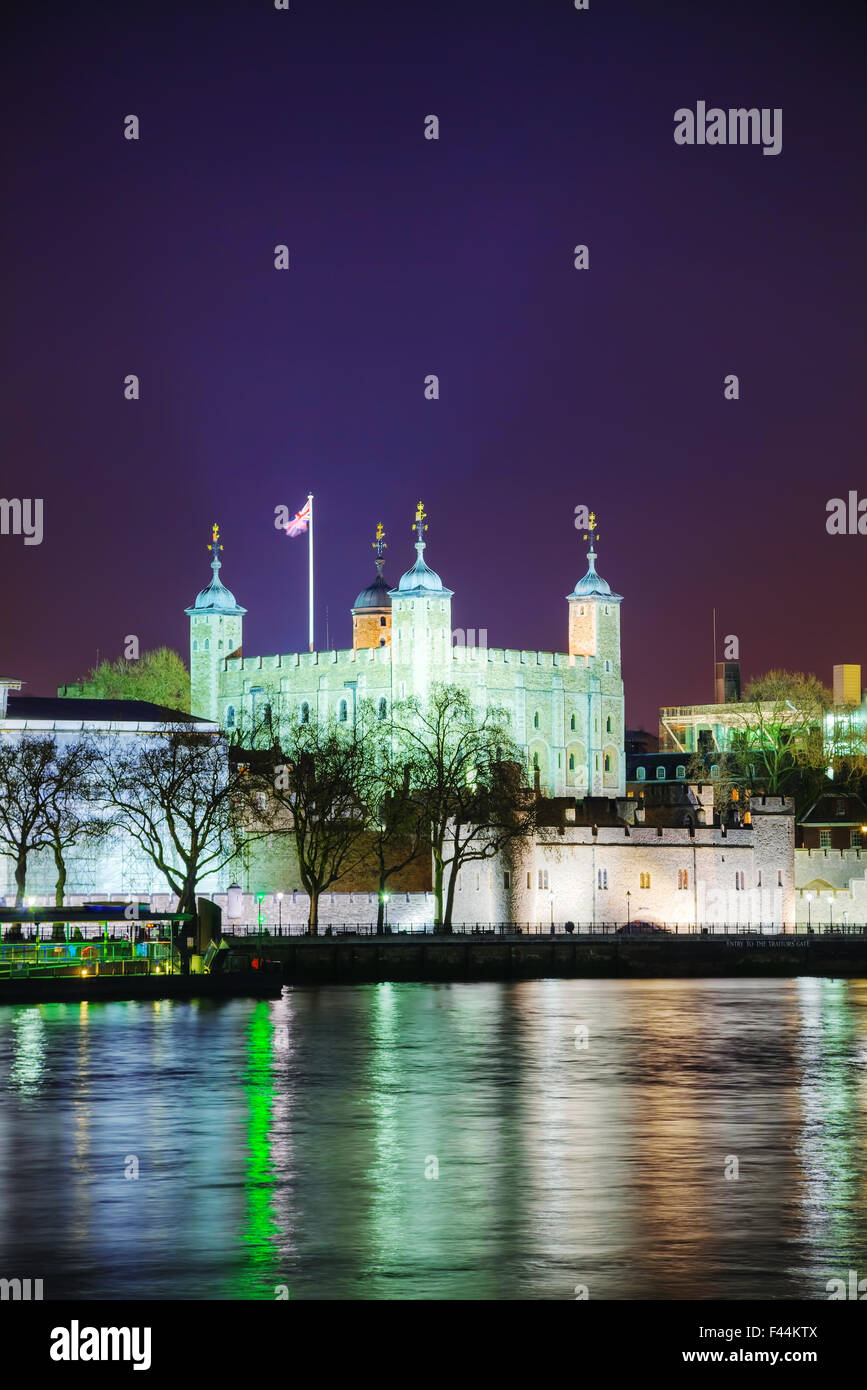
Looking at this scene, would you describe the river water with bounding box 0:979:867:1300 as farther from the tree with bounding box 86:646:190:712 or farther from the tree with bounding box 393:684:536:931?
the tree with bounding box 86:646:190:712

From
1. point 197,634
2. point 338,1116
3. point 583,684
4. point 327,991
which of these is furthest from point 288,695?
point 338,1116

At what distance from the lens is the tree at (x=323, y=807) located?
78875mm

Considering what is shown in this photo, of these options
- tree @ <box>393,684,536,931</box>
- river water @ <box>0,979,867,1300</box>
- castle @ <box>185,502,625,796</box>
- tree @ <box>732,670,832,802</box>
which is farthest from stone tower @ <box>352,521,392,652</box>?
river water @ <box>0,979,867,1300</box>

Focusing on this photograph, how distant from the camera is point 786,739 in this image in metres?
127

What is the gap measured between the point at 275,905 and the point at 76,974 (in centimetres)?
1822

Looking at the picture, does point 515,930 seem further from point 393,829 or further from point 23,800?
point 23,800

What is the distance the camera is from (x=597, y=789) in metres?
126

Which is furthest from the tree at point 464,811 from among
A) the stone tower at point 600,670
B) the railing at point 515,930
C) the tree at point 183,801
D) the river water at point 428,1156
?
the stone tower at point 600,670

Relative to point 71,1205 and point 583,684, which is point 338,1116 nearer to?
point 71,1205

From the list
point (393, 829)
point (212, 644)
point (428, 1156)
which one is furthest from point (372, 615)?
point (428, 1156)

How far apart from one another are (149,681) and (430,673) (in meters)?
17.2

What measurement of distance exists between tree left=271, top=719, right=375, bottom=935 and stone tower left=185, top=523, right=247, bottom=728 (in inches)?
1515

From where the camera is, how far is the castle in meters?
120

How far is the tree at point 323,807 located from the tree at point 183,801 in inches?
57.0
